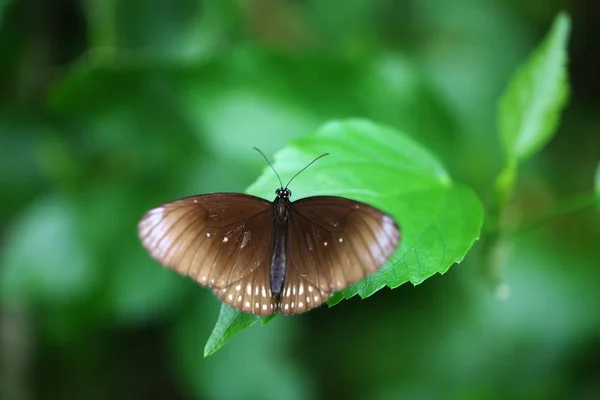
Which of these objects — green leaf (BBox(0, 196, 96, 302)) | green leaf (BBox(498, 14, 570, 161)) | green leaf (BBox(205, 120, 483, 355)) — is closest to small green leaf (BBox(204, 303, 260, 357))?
green leaf (BBox(205, 120, 483, 355))

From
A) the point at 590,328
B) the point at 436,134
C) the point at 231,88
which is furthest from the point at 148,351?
the point at 590,328

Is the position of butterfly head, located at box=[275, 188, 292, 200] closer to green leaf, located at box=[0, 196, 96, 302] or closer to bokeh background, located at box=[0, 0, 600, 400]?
bokeh background, located at box=[0, 0, 600, 400]

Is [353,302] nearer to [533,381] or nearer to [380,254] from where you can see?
[533,381]

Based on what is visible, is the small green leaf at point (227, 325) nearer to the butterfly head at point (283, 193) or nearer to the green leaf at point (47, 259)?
the butterfly head at point (283, 193)

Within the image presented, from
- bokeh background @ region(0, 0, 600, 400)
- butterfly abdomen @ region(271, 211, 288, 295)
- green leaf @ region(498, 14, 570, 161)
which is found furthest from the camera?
bokeh background @ region(0, 0, 600, 400)

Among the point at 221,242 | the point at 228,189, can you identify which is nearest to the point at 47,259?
the point at 228,189

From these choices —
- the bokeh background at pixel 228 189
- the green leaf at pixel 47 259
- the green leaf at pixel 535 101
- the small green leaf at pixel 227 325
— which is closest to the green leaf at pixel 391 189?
the small green leaf at pixel 227 325
